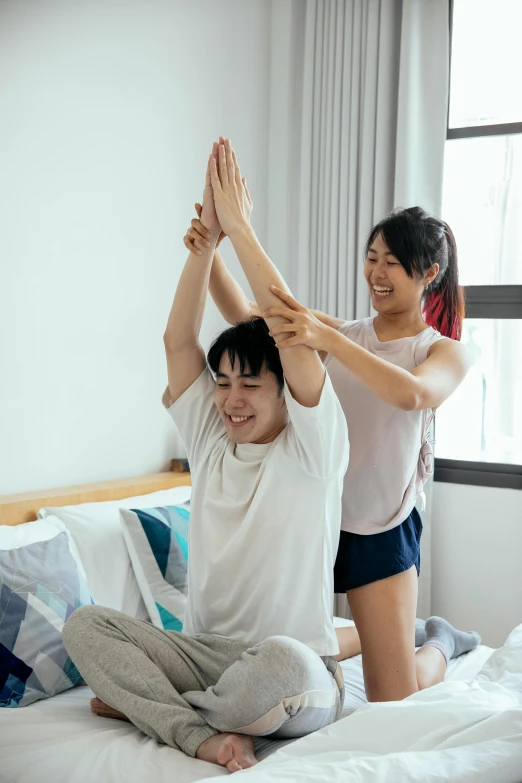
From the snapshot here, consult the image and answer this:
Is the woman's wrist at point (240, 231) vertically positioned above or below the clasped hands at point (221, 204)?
below

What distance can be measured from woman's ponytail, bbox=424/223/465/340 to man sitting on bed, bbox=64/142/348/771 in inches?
18.7

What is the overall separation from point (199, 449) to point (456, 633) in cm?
103

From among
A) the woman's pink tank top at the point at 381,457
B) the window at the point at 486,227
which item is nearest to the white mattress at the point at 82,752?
the woman's pink tank top at the point at 381,457

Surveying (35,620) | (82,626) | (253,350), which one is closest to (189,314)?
(253,350)

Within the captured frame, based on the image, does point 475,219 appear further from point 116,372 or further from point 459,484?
point 116,372

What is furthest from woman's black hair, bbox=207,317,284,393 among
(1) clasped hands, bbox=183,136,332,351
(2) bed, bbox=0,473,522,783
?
(2) bed, bbox=0,473,522,783

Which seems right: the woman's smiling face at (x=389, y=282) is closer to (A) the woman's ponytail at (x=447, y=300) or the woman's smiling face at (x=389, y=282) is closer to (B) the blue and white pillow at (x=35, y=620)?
(A) the woman's ponytail at (x=447, y=300)

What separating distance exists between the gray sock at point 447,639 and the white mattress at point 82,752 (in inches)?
29.4

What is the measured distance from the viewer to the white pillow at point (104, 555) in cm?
232

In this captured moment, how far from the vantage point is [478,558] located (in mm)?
3229

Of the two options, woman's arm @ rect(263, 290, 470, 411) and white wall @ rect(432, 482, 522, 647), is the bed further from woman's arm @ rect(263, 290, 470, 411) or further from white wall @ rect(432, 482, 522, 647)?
white wall @ rect(432, 482, 522, 647)

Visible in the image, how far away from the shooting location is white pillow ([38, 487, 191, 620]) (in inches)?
91.5

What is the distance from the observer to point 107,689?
1624 millimetres

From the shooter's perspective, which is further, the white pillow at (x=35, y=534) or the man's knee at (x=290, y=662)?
the white pillow at (x=35, y=534)
